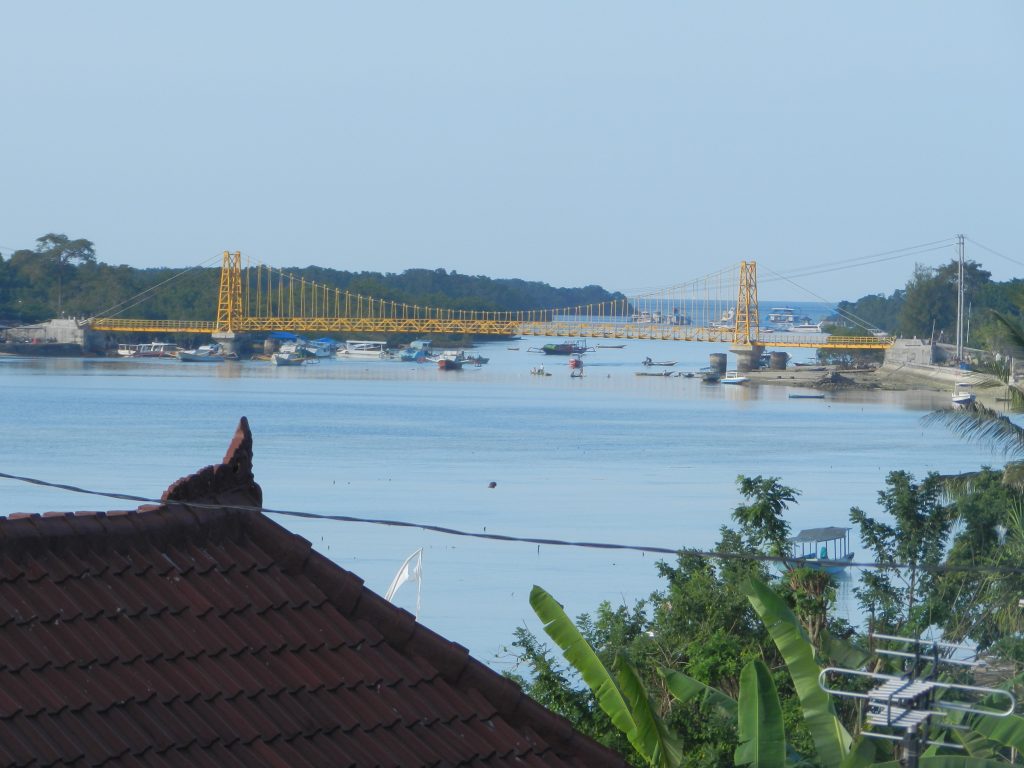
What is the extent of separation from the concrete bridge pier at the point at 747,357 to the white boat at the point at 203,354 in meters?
33.5

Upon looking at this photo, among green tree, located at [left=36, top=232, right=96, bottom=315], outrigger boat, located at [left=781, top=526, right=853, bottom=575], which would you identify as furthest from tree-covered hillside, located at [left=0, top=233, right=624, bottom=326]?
outrigger boat, located at [left=781, top=526, right=853, bottom=575]

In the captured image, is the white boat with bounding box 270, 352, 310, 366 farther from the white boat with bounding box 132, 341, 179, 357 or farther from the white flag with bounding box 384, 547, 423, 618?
the white flag with bounding box 384, 547, 423, 618

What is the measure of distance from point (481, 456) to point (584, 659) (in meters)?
36.7

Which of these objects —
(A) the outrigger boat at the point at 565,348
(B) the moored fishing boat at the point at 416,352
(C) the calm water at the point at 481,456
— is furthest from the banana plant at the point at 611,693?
(A) the outrigger boat at the point at 565,348

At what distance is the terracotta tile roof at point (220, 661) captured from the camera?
156 inches

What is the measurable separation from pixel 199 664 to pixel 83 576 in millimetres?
474

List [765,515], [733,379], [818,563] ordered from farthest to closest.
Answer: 1. [733,379]
2. [765,515]
3. [818,563]

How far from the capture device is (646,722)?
6.08 m

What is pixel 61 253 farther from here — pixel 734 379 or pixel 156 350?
pixel 734 379

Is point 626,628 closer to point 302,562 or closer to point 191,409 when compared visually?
point 302,562

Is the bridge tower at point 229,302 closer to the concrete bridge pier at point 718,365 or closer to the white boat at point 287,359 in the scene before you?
the white boat at point 287,359

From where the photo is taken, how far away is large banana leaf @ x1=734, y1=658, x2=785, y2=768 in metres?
5.80

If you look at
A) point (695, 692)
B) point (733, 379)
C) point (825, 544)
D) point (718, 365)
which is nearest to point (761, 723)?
point (695, 692)

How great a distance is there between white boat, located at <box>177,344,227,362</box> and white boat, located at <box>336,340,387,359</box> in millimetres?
12583
